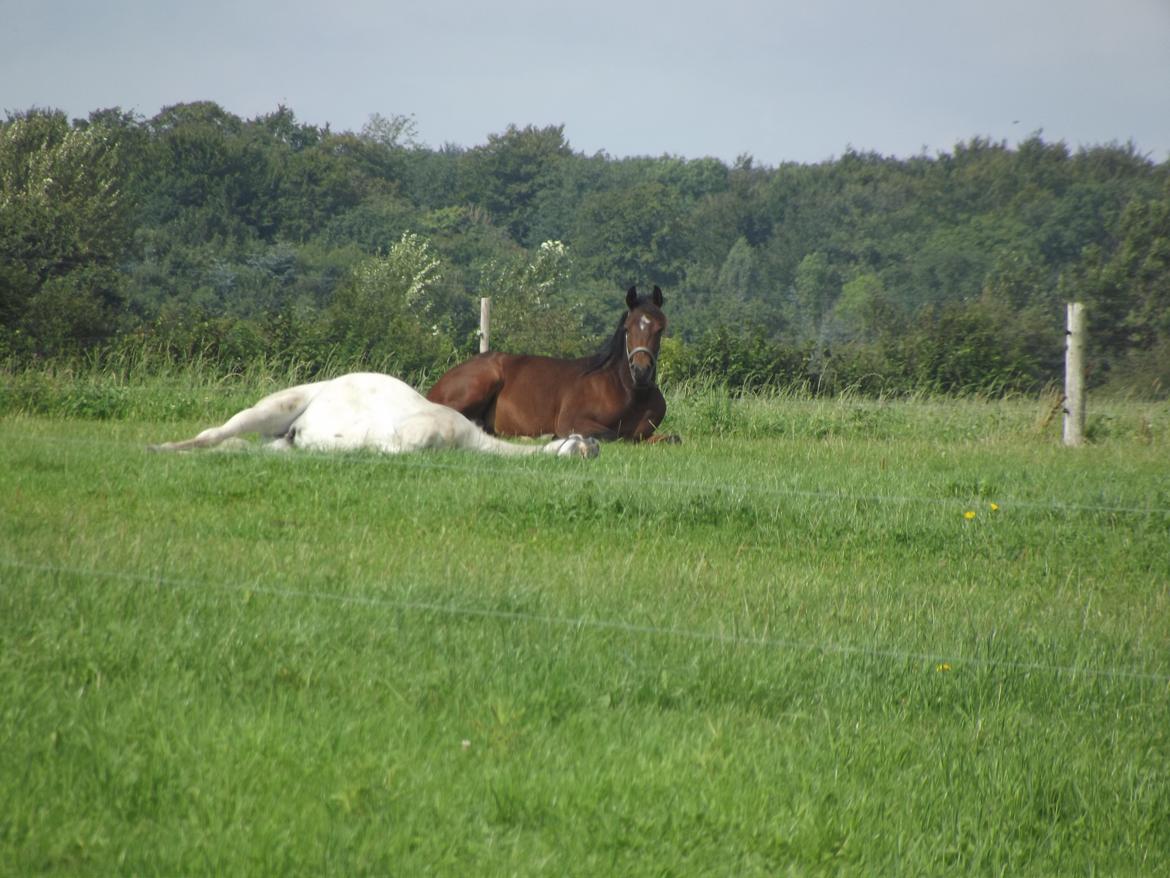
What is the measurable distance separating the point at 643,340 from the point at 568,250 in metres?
58.6

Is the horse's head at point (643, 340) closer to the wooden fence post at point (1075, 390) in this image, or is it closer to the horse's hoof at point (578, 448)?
the horse's hoof at point (578, 448)

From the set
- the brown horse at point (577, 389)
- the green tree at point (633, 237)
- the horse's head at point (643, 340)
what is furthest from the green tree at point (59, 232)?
the green tree at point (633, 237)

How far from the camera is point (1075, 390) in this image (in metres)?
13.9

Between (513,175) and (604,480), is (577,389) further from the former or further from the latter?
(513,175)

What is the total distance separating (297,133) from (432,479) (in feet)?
253


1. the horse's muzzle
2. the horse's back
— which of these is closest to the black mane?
the horse's muzzle

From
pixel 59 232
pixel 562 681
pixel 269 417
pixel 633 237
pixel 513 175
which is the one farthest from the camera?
pixel 513 175

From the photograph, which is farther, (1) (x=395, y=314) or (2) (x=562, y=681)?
(1) (x=395, y=314)

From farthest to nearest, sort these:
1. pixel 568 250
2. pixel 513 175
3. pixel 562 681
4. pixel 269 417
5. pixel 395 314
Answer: pixel 513 175, pixel 568 250, pixel 395 314, pixel 269 417, pixel 562 681

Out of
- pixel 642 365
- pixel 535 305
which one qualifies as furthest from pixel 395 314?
pixel 642 365

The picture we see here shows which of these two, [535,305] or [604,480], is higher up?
[535,305]

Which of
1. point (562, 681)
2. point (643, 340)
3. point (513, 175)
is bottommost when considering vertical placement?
point (562, 681)

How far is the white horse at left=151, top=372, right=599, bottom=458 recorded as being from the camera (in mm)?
9094

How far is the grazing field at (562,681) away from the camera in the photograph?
316 cm
